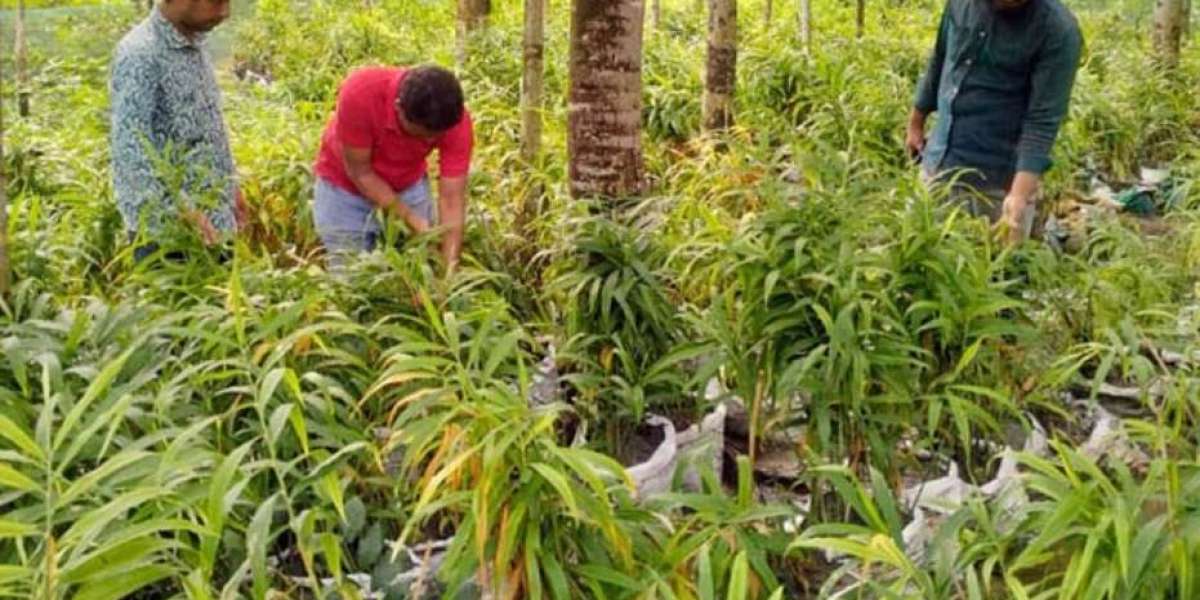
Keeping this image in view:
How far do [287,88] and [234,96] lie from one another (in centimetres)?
54

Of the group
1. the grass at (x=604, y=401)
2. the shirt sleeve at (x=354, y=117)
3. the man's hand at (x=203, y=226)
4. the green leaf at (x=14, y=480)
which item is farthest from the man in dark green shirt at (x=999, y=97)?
the green leaf at (x=14, y=480)

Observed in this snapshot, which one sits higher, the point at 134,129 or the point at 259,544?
the point at 134,129

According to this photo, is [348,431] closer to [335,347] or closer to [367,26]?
[335,347]

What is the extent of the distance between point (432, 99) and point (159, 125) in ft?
2.29

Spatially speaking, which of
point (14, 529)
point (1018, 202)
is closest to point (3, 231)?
point (14, 529)

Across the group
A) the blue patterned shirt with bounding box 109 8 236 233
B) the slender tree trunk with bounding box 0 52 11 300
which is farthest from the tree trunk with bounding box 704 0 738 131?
the slender tree trunk with bounding box 0 52 11 300

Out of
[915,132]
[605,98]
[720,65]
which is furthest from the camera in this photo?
[720,65]

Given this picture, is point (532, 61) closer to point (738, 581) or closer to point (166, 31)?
point (166, 31)

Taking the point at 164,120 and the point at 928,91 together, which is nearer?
the point at 164,120

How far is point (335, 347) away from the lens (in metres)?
2.37

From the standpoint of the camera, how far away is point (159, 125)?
2.94 meters

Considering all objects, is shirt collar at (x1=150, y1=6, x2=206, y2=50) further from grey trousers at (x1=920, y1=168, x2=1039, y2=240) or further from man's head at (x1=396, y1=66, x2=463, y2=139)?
grey trousers at (x1=920, y1=168, x2=1039, y2=240)

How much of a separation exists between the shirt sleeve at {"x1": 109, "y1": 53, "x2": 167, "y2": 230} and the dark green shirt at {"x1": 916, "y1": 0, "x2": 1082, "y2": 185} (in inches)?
88.1

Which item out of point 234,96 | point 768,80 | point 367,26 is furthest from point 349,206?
point 367,26
